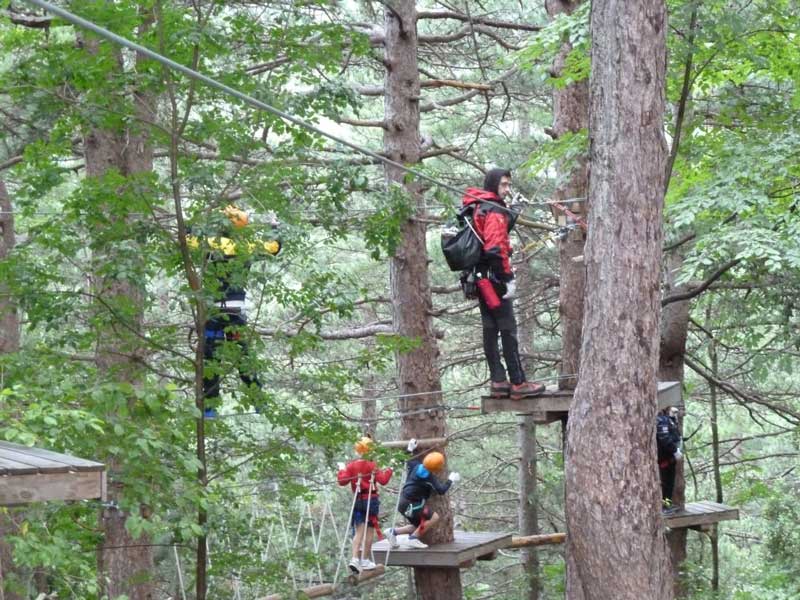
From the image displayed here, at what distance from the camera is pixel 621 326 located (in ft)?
20.2

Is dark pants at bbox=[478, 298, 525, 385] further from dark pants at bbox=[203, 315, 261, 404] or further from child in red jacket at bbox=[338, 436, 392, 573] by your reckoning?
dark pants at bbox=[203, 315, 261, 404]

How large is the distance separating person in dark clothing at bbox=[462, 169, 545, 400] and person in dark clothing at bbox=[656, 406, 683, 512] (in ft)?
8.78

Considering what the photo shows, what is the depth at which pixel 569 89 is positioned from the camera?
9.01 meters

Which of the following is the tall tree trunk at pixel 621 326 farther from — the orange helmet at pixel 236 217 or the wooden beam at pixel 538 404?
the orange helmet at pixel 236 217

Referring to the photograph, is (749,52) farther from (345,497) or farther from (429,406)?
(345,497)

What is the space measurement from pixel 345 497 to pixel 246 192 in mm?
10847

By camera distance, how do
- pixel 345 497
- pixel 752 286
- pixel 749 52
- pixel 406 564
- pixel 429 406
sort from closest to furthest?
pixel 749 52 → pixel 406 564 → pixel 429 406 → pixel 752 286 → pixel 345 497

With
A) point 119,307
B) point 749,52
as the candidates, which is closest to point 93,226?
point 119,307

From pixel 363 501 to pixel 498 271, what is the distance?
8.11 ft

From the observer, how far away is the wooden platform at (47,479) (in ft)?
13.1

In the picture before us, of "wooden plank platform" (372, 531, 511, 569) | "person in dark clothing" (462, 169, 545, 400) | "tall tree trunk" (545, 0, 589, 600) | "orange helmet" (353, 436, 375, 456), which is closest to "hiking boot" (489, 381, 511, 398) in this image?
"person in dark clothing" (462, 169, 545, 400)

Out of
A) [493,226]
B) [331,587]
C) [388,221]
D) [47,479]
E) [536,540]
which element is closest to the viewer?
[47,479]

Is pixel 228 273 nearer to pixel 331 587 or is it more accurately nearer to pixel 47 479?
pixel 47 479

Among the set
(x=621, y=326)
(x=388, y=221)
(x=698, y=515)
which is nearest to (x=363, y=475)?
(x=388, y=221)
